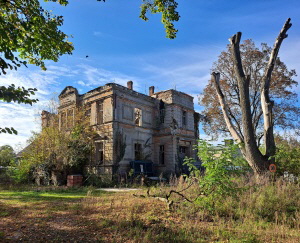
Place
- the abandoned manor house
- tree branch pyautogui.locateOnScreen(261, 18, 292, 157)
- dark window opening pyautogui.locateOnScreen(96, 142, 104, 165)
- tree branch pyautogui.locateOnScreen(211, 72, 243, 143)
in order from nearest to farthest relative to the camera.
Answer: tree branch pyautogui.locateOnScreen(261, 18, 292, 157)
tree branch pyautogui.locateOnScreen(211, 72, 243, 143)
the abandoned manor house
dark window opening pyautogui.locateOnScreen(96, 142, 104, 165)

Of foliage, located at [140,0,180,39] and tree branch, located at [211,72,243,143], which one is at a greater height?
foliage, located at [140,0,180,39]

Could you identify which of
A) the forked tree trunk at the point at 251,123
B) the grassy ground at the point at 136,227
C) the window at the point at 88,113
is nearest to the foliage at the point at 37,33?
the grassy ground at the point at 136,227

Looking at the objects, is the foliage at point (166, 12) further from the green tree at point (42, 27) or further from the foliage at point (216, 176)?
the foliage at point (216, 176)

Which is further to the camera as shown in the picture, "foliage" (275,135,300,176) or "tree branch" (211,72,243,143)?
"tree branch" (211,72,243,143)

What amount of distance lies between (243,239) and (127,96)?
54.3 ft

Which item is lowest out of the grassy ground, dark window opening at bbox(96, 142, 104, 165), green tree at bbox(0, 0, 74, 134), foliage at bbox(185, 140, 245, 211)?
the grassy ground

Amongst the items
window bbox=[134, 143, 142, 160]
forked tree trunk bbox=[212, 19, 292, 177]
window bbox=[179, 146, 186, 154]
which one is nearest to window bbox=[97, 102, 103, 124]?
window bbox=[134, 143, 142, 160]

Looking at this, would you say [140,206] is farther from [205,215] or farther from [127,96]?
[127,96]

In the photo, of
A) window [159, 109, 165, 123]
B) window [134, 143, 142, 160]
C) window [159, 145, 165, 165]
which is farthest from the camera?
window [159, 109, 165, 123]

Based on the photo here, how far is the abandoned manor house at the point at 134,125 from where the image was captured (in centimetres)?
1873

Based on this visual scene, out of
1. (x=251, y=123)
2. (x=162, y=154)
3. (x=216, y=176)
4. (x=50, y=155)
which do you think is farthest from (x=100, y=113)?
(x=216, y=176)

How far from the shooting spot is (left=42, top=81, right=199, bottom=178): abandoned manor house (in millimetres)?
18734

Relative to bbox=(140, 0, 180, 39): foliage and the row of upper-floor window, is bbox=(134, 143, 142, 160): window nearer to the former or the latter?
the row of upper-floor window

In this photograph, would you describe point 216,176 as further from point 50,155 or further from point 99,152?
point 99,152
